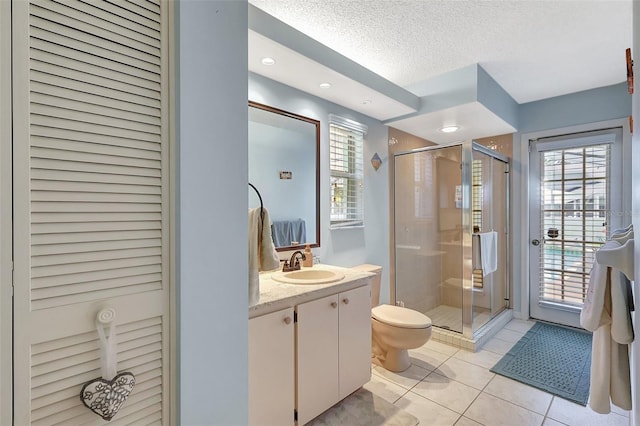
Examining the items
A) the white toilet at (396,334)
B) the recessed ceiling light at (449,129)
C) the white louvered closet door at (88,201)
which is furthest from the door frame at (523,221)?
the white louvered closet door at (88,201)

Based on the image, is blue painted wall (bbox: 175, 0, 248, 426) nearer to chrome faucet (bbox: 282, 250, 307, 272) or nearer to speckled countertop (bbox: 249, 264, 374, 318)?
speckled countertop (bbox: 249, 264, 374, 318)

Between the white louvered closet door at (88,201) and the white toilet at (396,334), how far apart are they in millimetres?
1758

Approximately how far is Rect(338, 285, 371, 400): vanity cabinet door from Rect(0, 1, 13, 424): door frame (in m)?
1.47

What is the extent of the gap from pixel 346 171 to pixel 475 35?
1406mm

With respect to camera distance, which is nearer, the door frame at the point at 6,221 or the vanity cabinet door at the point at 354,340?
the door frame at the point at 6,221

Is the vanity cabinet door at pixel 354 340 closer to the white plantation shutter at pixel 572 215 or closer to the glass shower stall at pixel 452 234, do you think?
the glass shower stall at pixel 452 234

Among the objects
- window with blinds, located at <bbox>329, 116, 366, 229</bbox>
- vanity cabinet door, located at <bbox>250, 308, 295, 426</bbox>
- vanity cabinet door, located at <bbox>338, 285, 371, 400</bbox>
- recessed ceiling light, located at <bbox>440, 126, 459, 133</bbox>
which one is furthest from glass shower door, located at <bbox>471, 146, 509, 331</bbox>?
vanity cabinet door, located at <bbox>250, 308, 295, 426</bbox>

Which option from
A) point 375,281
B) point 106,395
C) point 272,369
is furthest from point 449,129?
point 106,395

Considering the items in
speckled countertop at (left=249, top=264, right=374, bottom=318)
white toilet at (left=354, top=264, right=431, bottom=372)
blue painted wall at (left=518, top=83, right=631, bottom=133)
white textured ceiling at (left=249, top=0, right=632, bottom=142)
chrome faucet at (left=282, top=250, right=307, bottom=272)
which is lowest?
white toilet at (left=354, top=264, right=431, bottom=372)

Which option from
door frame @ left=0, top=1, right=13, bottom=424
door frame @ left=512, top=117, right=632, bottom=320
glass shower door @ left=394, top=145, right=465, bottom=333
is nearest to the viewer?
door frame @ left=0, top=1, right=13, bottom=424

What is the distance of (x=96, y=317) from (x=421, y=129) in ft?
10.9

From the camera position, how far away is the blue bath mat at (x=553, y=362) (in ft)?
7.11

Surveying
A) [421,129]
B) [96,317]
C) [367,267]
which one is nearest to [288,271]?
[367,267]

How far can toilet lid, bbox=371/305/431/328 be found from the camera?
227cm
